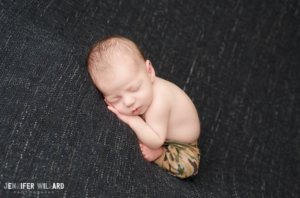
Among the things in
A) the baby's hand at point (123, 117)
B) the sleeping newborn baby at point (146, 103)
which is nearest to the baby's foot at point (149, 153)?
the sleeping newborn baby at point (146, 103)

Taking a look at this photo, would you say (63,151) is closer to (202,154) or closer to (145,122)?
(145,122)

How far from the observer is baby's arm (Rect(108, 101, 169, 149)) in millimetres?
1060

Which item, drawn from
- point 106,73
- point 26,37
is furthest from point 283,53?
point 26,37

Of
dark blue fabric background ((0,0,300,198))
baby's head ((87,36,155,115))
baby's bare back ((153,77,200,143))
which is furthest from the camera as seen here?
baby's bare back ((153,77,200,143))

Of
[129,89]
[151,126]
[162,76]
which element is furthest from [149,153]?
[162,76]

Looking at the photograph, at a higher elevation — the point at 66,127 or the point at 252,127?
the point at 66,127

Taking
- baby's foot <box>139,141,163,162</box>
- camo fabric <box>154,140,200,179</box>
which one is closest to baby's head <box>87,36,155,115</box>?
baby's foot <box>139,141,163,162</box>

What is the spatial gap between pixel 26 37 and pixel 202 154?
0.94 m

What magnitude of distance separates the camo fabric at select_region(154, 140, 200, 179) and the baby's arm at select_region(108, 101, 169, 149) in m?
0.14

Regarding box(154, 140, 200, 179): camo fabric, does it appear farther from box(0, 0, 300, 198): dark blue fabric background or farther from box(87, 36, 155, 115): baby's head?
box(87, 36, 155, 115): baby's head

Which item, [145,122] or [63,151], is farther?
[145,122]

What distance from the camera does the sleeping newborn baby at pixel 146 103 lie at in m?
1.00

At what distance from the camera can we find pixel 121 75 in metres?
0.98

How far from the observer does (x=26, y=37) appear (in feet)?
3.34
